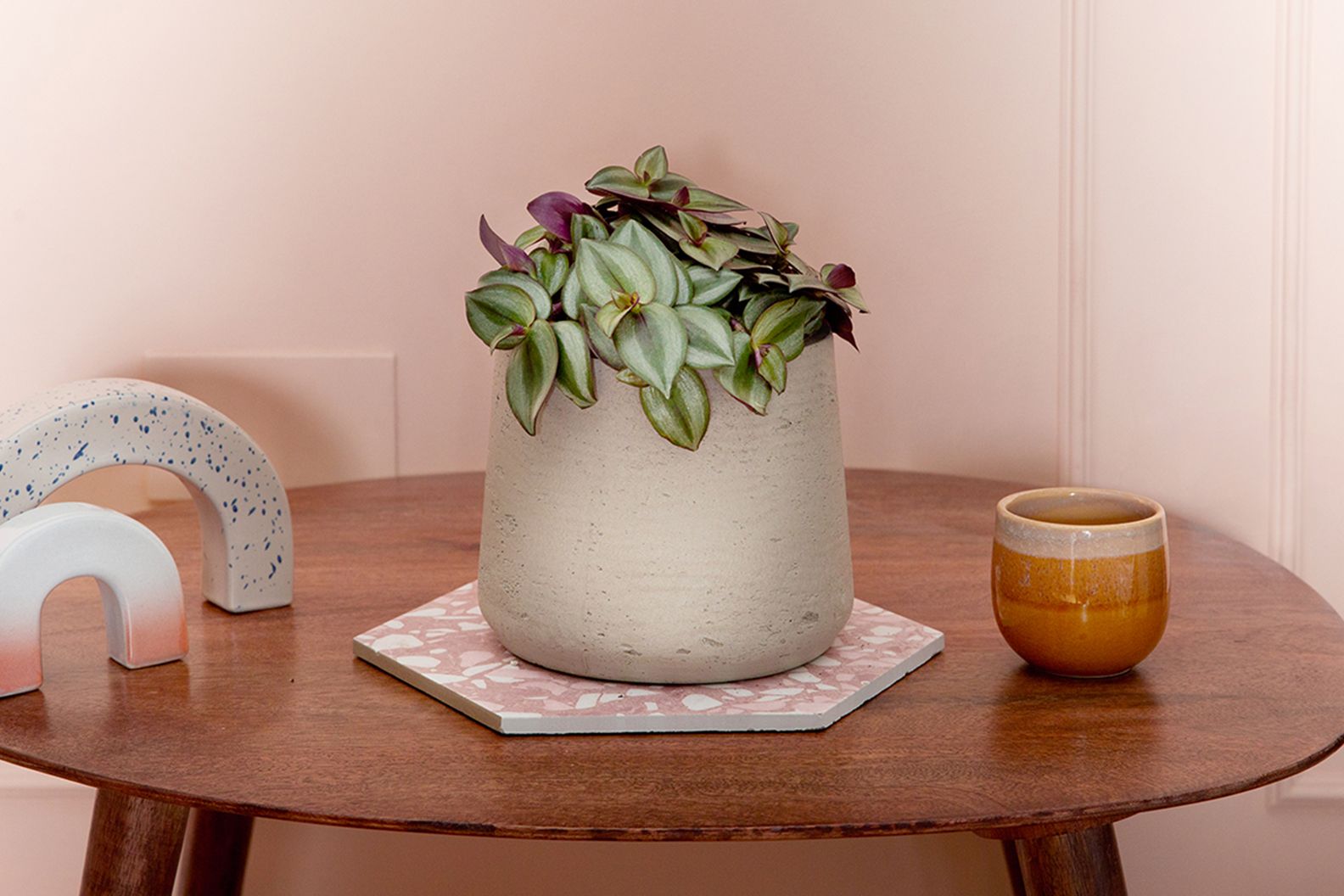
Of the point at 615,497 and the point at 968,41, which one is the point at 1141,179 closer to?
the point at 968,41

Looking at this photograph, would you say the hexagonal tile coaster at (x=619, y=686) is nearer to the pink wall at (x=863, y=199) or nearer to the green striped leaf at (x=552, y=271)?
the green striped leaf at (x=552, y=271)

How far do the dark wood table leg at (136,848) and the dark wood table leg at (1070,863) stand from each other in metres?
0.50

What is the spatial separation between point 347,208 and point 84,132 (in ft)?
0.79

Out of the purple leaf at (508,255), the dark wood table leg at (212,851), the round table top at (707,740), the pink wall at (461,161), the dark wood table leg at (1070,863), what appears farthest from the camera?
the pink wall at (461,161)

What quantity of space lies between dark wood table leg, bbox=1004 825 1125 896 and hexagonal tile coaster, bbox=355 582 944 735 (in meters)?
0.14

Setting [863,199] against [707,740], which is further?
[863,199]

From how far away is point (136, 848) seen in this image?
819 mm

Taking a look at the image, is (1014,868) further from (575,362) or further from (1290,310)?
(575,362)

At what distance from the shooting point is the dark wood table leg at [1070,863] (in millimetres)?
797

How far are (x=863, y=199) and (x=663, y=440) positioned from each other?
638mm

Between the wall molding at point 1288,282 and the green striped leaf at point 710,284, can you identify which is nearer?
the green striped leaf at point 710,284

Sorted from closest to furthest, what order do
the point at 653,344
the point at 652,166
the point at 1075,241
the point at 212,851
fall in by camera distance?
the point at 653,344 < the point at 652,166 < the point at 212,851 < the point at 1075,241

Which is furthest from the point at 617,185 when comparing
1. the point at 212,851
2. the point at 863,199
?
the point at 212,851

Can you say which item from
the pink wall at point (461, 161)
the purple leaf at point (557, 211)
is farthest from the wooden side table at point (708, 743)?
the pink wall at point (461, 161)
